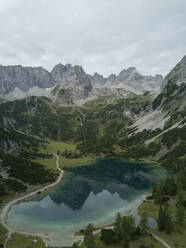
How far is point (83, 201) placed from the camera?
9881 cm

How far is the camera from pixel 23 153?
7308 inches

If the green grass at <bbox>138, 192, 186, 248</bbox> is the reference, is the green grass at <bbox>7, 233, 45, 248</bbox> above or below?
above

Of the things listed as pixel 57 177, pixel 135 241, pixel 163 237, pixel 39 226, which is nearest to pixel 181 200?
pixel 163 237

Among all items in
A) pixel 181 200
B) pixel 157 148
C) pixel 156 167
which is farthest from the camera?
pixel 157 148

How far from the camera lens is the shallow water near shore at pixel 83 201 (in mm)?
Answer: 69000

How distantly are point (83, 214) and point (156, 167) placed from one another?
92726 mm

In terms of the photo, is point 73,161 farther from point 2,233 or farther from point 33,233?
point 2,233

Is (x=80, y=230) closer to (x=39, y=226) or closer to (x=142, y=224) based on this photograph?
(x=39, y=226)

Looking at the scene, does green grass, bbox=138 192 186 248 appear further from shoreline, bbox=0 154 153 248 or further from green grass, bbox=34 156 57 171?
green grass, bbox=34 156 57 171

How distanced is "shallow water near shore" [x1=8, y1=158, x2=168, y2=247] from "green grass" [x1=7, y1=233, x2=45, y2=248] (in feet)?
13.4

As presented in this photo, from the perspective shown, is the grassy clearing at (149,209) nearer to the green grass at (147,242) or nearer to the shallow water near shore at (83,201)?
the shallow water near shore at (83,201)

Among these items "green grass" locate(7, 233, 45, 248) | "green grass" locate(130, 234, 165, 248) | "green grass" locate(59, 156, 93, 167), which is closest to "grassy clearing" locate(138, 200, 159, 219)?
"green grass" locate(130, 234, 165, 248)

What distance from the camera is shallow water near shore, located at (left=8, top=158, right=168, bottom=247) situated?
69.0m

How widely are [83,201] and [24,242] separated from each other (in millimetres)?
47278
